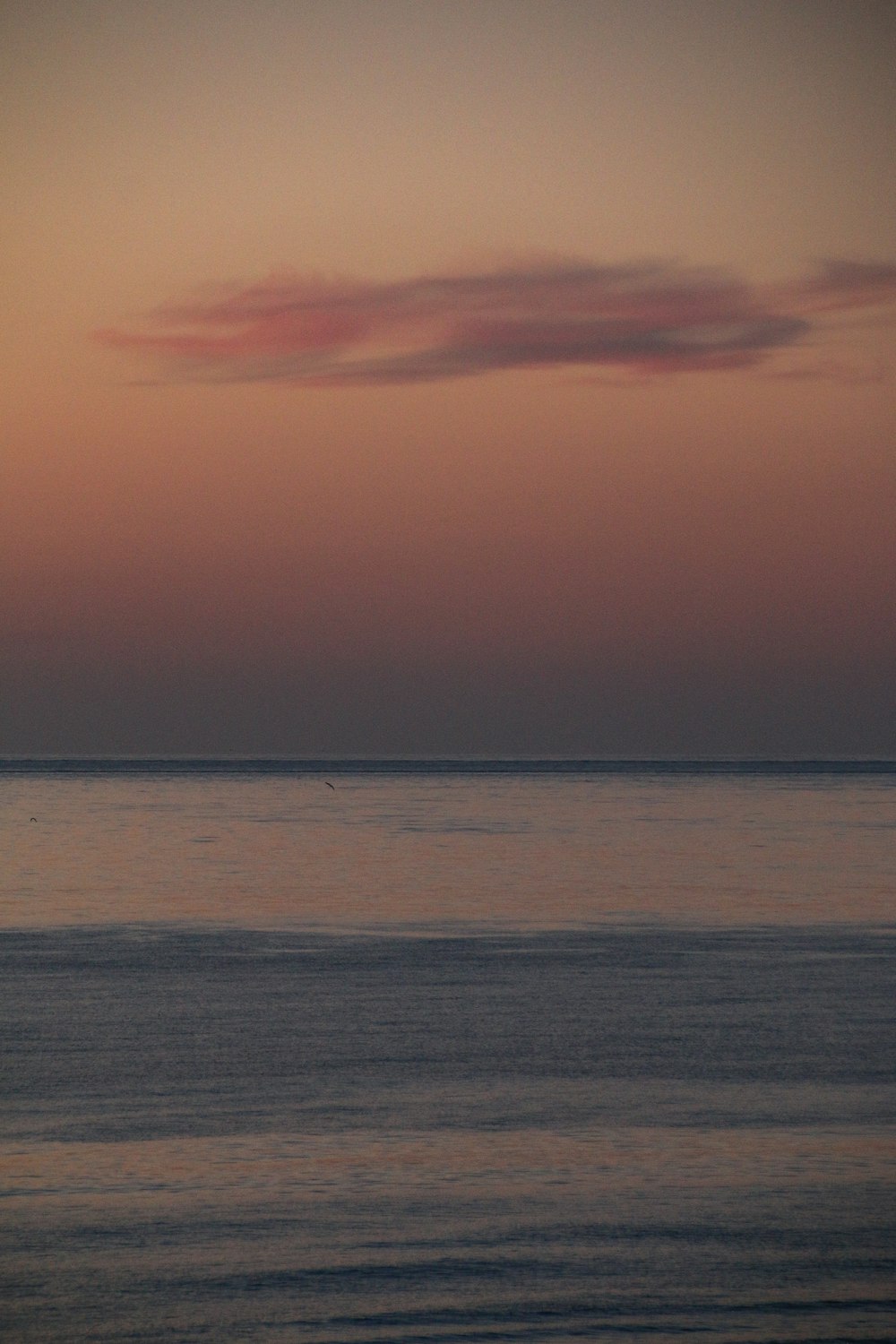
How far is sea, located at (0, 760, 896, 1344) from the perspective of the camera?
33.0 feet

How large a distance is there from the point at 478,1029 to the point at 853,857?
30.8m

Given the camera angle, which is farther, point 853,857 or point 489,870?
point 853,857

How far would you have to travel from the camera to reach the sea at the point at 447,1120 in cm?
1007

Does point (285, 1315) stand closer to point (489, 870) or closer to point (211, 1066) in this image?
point (211, 1066)

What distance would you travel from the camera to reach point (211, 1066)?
54.2ft

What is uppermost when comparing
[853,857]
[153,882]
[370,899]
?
[853,857]

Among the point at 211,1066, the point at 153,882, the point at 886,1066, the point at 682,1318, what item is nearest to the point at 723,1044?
the point at 886,1066

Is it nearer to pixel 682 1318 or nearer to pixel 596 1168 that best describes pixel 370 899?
pixel 596 1168

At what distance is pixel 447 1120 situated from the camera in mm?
14164

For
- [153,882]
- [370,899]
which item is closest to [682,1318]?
[370,899]

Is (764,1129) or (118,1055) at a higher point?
(118,1055)

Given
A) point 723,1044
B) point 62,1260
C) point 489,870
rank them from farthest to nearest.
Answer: point 489,870
point 723,1044
point 62,1260

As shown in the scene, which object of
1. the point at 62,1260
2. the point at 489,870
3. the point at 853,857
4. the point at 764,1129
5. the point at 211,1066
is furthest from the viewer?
the point at 853,857

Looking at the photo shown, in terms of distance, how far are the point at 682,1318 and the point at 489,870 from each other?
32705mm
